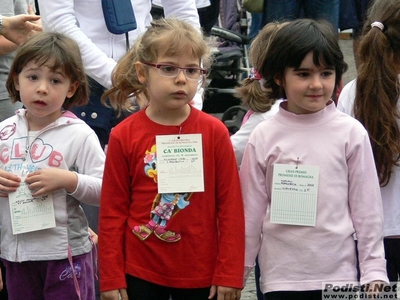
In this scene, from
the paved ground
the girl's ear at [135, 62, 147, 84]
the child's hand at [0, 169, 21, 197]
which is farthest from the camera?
the paved ground

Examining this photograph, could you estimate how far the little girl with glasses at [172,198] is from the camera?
3.34 metres

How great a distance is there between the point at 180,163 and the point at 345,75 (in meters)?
7.89

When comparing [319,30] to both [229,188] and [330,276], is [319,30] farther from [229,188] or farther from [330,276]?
[330,276]

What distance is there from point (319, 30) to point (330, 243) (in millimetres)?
842

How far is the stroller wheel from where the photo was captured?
26.7 ft

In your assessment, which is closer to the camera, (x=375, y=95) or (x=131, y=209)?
(x=131, y=209)

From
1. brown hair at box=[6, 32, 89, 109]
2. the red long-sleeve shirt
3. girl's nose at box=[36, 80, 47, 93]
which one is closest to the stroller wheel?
brown hair at box=[6, 32, 89, 109]

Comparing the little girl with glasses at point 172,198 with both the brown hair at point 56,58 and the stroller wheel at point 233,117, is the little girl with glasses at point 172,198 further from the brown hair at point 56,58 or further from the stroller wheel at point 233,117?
the stroller wheel at point 233,117

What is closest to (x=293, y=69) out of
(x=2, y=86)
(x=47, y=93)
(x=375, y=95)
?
(x=375, y=95)

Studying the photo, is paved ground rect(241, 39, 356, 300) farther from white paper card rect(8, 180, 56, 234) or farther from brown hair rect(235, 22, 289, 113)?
white paper card rect(8, 180, 56, 234)

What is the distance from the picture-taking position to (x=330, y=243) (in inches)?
130

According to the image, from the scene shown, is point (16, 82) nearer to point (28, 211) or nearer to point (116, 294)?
point (28, 211)

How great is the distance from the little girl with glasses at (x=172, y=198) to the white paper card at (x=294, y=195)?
0.51 ft

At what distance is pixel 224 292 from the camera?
3324mm
